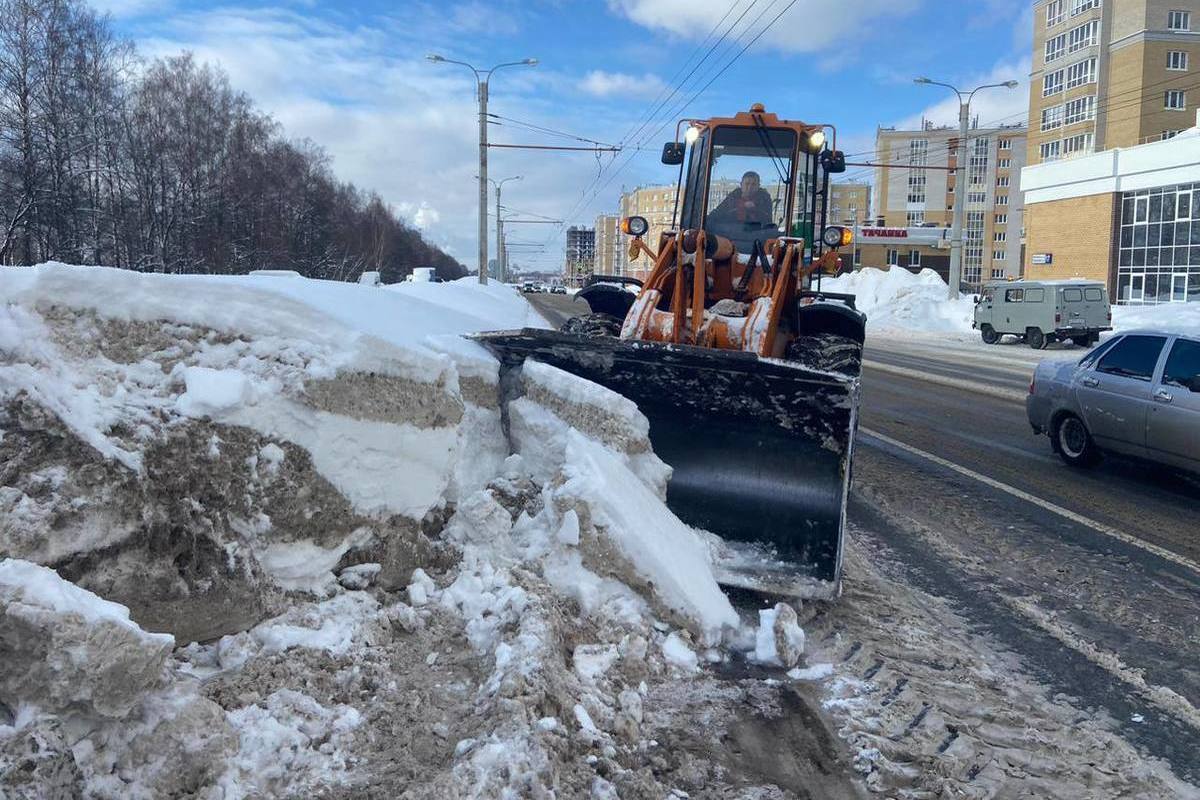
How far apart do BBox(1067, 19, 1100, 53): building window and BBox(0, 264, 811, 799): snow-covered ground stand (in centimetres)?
7267

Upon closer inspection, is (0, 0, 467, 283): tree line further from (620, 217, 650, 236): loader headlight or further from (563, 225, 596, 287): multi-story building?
(563, 225, 596, 287): multi-story building

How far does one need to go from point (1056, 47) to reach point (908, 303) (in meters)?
37.8

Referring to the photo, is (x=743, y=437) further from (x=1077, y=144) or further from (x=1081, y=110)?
(x=1081, y=110)

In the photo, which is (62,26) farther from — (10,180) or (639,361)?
(639,361)

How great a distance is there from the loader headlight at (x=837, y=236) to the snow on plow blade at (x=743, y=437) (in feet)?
9.32

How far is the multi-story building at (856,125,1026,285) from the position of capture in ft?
303

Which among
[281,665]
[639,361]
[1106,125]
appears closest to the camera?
[281,665]

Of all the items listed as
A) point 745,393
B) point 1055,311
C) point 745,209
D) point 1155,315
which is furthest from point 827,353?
point 1155,315

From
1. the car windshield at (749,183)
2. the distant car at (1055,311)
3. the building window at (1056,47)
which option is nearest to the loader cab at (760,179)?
the car windshield at (749,183)

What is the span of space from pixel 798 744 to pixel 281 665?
77.2 inches

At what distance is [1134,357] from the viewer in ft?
27.0

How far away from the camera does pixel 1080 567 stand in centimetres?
563

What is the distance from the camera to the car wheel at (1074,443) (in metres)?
8.59

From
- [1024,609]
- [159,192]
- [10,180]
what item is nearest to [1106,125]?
[159,192]
